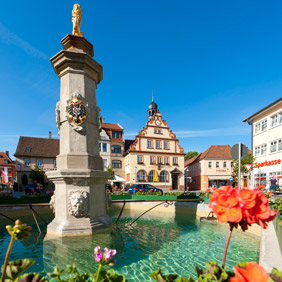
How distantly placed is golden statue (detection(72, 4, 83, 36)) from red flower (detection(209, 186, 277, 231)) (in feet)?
23.3

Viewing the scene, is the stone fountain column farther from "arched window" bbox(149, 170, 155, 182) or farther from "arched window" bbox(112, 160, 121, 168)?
"arched window" bbox(112, 160, 121, 168)

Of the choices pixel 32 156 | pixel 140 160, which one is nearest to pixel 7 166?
pixel 32 156

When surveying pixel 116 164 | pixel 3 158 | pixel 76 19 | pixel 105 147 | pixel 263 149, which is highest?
pixel 76 19

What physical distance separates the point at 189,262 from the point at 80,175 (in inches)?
141

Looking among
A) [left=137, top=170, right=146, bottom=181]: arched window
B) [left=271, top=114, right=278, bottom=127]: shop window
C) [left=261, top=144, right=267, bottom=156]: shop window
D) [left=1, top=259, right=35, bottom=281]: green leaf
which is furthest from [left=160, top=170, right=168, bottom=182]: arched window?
[left=1, top=259, right=35, bottom=281]: green leaf

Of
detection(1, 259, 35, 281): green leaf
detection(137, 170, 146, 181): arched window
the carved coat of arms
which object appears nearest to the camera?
detection(1, 259, 35, 281): green leaf

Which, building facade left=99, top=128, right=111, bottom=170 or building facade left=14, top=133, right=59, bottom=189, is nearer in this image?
building facade left=14, top=133, right=59, bottom=189

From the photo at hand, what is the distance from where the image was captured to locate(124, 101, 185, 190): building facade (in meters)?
32.9

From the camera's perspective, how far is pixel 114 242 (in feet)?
16.8

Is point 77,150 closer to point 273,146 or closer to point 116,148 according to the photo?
point 273,146

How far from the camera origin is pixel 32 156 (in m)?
36.2

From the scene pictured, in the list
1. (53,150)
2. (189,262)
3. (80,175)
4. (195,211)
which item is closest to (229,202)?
(189,262)

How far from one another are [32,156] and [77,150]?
36.8 meters

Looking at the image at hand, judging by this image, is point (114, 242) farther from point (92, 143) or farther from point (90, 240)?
point (92, 143)
